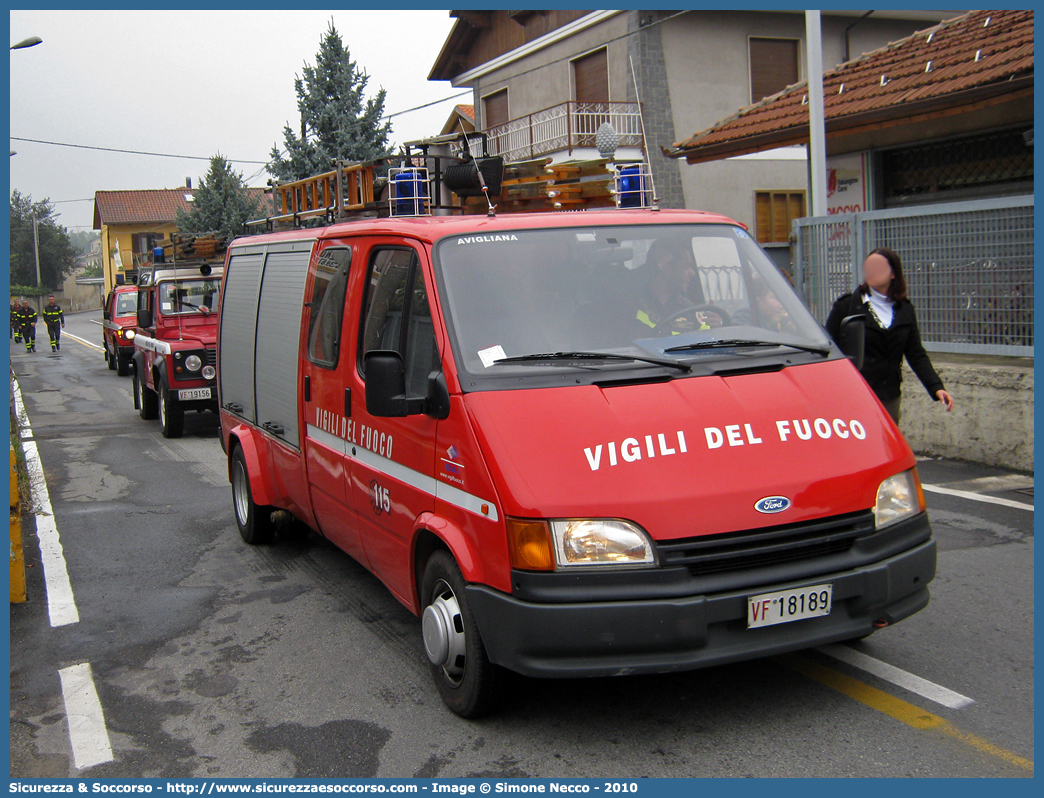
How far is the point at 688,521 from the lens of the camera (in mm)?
3533

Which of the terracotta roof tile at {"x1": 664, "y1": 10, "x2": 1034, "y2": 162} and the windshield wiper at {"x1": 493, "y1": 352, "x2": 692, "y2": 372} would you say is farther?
the terracotta roof tile at {"x1": 664, "y1": 10, "x2": 1034, "y2": 162}

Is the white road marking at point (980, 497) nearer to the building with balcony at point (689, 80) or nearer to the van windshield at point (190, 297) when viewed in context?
the van windshield at point (190, 297)

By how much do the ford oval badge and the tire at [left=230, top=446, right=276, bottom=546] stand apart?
13.7 feet

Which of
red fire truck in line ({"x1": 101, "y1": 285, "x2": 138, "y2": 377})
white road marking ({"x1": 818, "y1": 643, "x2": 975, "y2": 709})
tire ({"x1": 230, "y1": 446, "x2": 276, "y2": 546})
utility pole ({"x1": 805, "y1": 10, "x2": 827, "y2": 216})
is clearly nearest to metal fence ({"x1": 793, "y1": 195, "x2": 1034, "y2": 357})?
utility pole ({"x1": 805, "y1": 10, "x2": 827, "y2": 216})

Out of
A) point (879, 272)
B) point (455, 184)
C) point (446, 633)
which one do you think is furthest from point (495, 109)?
point (446, 633)

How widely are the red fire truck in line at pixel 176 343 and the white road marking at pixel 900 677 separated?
31.4ft

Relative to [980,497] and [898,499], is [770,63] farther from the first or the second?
[898,499]

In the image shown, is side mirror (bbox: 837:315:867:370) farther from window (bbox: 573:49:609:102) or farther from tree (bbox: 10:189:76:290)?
tree (bbox: 10:189:76:290)

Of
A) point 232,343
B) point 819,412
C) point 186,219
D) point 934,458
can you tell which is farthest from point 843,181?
point 186,219

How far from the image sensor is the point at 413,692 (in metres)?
4.39

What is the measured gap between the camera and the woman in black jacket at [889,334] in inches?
237

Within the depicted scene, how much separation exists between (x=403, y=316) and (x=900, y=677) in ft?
8.72

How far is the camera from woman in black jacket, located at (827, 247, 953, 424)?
6.01 m

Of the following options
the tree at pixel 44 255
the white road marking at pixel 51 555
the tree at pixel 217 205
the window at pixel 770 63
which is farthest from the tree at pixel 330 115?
the tree at pixel 44 255
